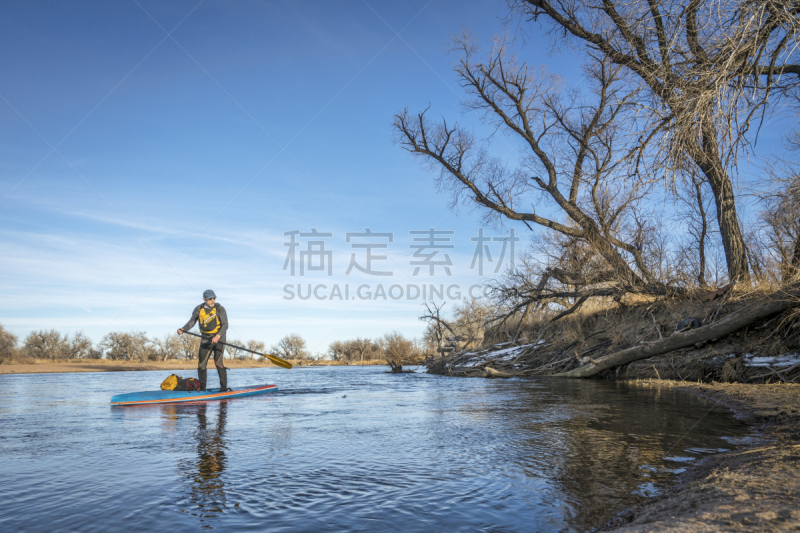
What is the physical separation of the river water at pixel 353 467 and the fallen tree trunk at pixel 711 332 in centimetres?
373

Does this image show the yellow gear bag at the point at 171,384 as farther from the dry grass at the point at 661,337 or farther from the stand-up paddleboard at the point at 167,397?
the dry grass at the point at 661,337

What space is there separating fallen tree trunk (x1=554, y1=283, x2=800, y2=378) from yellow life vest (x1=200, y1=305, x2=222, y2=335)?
1052 centimetres

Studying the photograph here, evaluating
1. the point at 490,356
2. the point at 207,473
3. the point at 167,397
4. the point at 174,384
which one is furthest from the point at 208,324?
the point at 490,356

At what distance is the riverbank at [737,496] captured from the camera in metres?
2.20

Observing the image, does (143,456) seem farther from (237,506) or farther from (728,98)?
(728,98)

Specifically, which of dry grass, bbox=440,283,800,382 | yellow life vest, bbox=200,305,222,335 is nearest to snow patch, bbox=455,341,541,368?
dry grass, bbox=440,283,800,382

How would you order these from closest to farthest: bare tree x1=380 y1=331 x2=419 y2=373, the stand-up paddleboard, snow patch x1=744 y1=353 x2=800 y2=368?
snow patch x1=744 y1=353 x2=800 y2=368 → the stand-up paddleboard → bare tree x1=380 y1=331 x2=419 y2=373

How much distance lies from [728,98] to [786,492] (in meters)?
4.44

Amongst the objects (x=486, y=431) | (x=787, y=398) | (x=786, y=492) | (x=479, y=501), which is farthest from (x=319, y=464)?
(x=787, y=398)

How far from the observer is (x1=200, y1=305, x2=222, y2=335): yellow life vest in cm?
1052

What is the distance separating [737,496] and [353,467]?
2801 millimetres

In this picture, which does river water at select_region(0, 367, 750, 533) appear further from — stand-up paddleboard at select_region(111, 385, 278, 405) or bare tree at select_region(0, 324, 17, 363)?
bare tree at select_region(0, 324, 17, 363)

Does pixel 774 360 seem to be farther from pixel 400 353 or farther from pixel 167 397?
pixel 400 353

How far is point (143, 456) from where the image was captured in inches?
187
